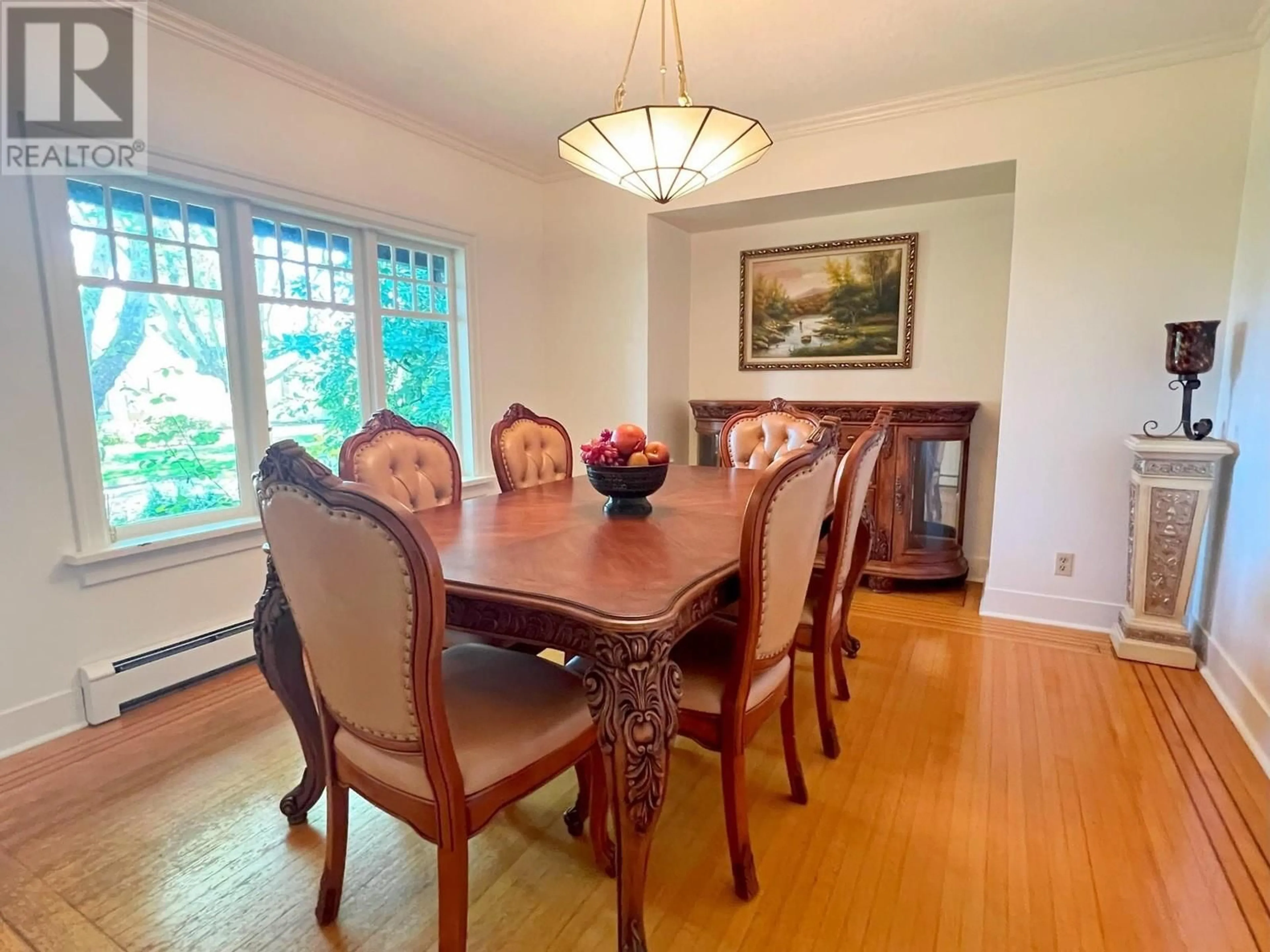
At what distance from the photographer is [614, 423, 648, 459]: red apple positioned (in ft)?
6.46

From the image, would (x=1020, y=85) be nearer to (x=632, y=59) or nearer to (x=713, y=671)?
(x=632, y=59)

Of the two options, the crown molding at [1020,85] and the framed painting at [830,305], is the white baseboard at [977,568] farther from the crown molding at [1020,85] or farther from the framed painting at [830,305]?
the crown molding at [1020,85]

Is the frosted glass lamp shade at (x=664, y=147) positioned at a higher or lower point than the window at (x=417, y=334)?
higher

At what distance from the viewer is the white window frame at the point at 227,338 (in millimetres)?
2213

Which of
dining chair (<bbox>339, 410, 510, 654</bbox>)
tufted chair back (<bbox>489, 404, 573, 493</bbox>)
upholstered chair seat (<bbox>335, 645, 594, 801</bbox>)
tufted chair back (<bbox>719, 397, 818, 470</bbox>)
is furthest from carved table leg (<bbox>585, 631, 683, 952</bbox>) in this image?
tufted chair back (<bbox>719, 397, 818, 470</bbox>)

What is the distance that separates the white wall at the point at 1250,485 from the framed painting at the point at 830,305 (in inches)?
58.7

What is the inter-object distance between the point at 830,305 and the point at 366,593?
3.63m

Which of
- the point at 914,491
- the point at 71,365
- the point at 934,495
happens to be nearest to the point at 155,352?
the point at 71,365

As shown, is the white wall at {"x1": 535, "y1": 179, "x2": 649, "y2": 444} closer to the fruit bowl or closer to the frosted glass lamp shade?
the frosted glass lamp shade

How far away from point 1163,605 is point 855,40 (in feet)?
8.79

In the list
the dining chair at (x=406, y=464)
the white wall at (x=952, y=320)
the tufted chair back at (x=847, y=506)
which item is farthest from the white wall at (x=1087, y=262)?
the dining chair at (x=406, y=464)

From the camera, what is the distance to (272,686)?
163cm

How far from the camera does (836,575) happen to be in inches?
78.5

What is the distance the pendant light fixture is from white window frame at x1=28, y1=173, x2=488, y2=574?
156 cm
